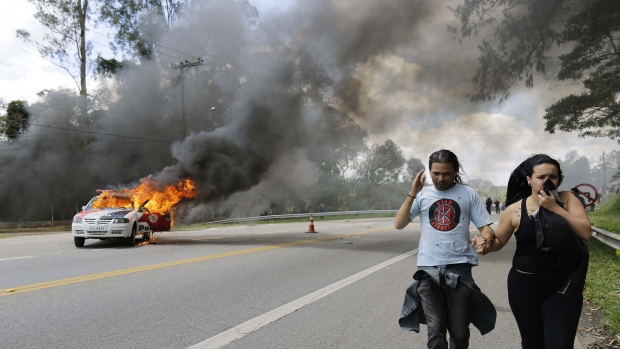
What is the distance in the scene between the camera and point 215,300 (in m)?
5.94

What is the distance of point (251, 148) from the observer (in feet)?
68.3

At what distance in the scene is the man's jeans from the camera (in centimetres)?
302

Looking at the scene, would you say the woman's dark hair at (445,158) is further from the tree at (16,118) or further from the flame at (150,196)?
Result: the tree at (16,118)

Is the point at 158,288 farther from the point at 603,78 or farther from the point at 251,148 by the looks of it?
the point at 603,78

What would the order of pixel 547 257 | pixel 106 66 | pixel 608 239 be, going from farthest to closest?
1. pixel 106 66
2. pixel 608 239
3. pixel 547 257

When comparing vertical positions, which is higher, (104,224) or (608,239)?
(104,224)

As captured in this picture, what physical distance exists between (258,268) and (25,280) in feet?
12.5

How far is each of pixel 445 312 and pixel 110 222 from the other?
10876 mm

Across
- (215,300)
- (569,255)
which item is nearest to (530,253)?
(569,255)

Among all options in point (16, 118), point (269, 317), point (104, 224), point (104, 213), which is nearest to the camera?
point (269, 317)

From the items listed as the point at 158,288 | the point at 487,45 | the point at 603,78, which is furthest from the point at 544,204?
the point at 603,78

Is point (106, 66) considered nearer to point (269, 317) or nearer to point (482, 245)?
point (269, 317)

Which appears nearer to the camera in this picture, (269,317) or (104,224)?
(269,317)

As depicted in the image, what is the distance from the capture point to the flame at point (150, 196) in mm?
13758
